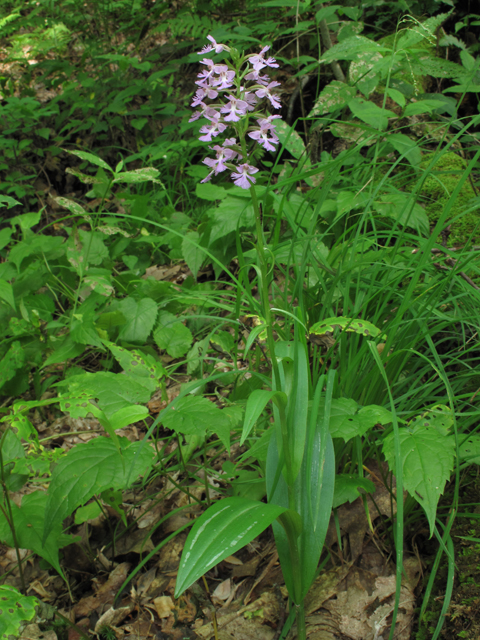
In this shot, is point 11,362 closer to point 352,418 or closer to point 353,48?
point 352,418

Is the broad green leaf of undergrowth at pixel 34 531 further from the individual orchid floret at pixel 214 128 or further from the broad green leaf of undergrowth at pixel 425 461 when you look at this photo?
the individual orchid floret at pixel 214 128

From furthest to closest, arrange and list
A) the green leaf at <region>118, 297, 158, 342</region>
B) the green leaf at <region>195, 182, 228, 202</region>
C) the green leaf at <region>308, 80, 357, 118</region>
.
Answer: the green leaf at <region>195, 182, 228, 202</region>
the green leaf at <region>308, 80, 357, 118</region>
the green leaf at <region>118, 297, 158, 342</region>

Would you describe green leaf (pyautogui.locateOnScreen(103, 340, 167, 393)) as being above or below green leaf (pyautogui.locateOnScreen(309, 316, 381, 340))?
below

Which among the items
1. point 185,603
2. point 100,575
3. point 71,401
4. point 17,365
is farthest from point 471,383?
point 17,365

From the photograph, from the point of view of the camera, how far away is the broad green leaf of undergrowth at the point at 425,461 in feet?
2.64

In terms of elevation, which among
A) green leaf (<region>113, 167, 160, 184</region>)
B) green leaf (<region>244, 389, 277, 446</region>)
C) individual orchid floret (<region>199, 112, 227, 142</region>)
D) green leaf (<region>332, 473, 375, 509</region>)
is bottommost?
green leaf (<region>332, 473, 375, 509</region>)

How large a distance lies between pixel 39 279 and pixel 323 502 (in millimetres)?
1598

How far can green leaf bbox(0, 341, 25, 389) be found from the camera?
169 centimetres

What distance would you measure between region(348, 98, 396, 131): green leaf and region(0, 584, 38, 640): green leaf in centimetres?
183

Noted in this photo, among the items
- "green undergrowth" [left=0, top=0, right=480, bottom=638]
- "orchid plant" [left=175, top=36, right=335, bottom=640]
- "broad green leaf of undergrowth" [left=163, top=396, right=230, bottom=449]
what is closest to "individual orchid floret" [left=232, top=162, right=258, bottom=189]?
"orchid plant" [left=175, top=36, right=335, bottom=640]

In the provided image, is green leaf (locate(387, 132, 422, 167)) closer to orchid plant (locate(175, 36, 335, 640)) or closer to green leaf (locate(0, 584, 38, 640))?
orchid plant (locate(175, 36, 335, 640))

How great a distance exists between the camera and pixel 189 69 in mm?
3943

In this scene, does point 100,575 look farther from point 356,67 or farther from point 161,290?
point 356,67

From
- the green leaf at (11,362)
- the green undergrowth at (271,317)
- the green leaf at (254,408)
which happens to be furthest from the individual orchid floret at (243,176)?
the green leaf at (11,362)
